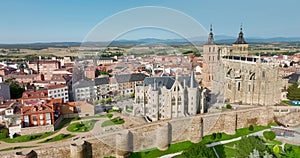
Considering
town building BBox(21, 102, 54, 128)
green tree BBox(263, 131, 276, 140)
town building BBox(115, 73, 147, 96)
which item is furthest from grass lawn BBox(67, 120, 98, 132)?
green tree BBox(263, 131, 276, 140)

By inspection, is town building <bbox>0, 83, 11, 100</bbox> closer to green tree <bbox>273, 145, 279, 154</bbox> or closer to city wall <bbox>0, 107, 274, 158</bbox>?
city wall <bbox>0, 107, 274, 158</bbox>


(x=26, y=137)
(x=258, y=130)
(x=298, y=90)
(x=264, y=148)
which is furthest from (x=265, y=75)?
(x=26, y=137)

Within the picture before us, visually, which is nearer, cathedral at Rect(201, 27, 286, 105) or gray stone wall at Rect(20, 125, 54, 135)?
gray stone wall at Rect(20, 125, 54, 135)

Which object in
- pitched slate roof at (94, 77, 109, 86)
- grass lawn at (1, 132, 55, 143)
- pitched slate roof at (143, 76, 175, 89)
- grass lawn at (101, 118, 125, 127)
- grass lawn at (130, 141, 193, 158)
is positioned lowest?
grass lawn at (130, 141, 193, 158)

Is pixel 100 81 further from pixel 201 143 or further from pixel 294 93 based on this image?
pixel 294 93

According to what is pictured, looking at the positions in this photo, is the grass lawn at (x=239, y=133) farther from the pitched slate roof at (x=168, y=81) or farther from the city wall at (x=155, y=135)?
the pitched slate roof at (x=168, y=81)

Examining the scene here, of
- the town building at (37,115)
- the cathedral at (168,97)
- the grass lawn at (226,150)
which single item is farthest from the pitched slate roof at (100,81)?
the grass lawn at (226,150)

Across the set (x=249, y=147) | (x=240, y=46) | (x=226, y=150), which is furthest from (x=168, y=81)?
(x=240, y=46)
